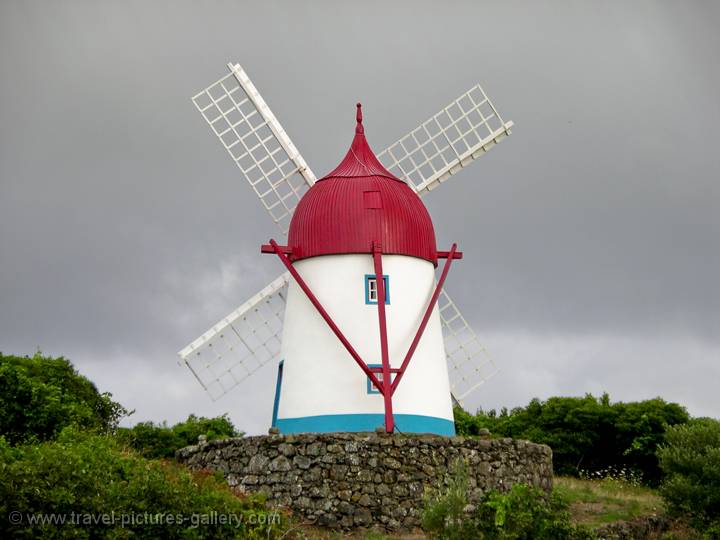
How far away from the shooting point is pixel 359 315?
68.5 feet

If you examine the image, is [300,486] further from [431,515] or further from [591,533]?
[591,533]

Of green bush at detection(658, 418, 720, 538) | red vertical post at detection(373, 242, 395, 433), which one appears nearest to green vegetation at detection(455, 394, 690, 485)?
green bush at detection(658, 418, 720, 538)

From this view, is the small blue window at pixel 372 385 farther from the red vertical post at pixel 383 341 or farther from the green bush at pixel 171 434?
the green bush at pixel 171 434

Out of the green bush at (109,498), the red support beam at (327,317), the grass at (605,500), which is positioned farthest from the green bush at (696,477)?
the green bush at (109,498)

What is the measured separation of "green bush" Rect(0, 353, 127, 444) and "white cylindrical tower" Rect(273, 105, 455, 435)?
414 cm

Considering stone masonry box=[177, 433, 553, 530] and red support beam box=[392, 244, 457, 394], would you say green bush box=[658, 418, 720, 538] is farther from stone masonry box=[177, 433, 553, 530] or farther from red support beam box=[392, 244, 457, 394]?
red support beam box=[392, 244, 457, 394]

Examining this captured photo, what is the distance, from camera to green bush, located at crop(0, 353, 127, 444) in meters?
19.9

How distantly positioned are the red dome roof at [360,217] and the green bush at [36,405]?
556cm

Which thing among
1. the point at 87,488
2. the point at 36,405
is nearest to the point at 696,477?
the point at 87,488

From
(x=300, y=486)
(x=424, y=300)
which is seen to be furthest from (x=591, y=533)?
(x=424, y=300)

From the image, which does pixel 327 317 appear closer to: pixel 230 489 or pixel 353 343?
pixel 353 343

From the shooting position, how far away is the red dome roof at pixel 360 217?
21.4 meters

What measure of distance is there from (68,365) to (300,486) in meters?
8.43

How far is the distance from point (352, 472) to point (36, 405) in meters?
6.56
